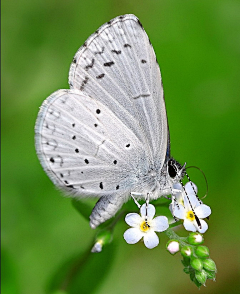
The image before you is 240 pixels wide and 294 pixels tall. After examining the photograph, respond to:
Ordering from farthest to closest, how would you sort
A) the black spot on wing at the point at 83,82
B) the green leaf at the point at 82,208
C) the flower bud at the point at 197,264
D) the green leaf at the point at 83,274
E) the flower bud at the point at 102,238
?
1. the green leaf at the point at 83,274
2. the green leaf at the point at 82,208
3. the flower bud at the point at 102,238
4. the black spot on wing at the point at 83,82
5. the flower bud at the point at 197,264

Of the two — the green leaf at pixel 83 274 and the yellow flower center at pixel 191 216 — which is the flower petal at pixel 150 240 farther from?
the green leaf at pixel 83 274

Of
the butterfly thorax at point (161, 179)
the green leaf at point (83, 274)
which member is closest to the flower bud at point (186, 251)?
the butterfly thorax at point (161, 179)

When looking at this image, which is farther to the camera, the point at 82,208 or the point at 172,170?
the point at 82,208

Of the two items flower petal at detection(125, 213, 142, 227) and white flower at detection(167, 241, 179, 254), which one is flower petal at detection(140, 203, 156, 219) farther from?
white flower at detection(167, 241, 179, 254)

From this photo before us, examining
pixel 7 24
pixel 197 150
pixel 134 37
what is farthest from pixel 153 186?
pixel 7 24

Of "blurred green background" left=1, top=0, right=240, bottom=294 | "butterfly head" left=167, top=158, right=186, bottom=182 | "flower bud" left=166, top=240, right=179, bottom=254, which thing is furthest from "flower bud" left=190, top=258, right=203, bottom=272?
"blurred green background" left=1, top=0, right=240, bottom=294

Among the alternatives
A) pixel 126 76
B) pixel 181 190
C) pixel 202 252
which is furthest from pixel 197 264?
pixel 126 76

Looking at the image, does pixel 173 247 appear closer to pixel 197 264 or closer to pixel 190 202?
pixel 197 264
